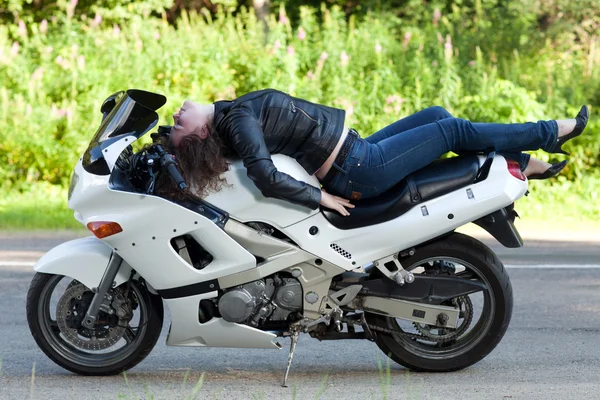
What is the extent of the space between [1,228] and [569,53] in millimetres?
9481

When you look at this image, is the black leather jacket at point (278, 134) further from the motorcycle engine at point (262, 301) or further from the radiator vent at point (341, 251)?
the motorcycle engine at point (262, 301)

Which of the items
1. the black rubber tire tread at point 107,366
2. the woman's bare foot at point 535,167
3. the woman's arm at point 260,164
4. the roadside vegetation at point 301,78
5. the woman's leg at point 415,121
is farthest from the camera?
the roadside vegetation at point 301,78

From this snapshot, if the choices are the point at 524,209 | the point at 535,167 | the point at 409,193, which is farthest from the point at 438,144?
the point at 524,209

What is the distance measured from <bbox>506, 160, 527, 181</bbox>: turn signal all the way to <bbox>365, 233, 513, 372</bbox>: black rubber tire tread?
1.30 ft

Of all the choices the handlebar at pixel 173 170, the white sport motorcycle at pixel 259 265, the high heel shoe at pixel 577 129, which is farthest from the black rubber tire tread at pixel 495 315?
the handlebar at pixel 173 170

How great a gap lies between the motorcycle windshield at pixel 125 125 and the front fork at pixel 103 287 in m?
0.48

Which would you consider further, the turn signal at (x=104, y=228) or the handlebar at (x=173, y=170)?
the turn signal at (x=104, y=228)

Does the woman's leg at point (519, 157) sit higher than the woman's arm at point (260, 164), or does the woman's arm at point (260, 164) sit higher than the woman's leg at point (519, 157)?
the woman's leg at point (519, 157)

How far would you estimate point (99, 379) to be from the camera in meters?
5.87

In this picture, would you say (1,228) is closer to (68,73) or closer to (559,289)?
(68,73)

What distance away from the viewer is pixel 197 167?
5.52 metres

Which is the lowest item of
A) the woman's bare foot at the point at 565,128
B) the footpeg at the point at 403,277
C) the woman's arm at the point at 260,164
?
the footpeg at the point at 403,277

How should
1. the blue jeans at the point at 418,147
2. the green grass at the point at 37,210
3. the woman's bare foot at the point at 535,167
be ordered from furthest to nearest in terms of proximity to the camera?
the green grass at the point at 37,210
the woman's bare foot at the point at 535,167
the blue jeans at the point at 418,147

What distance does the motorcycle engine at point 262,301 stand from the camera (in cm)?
562
